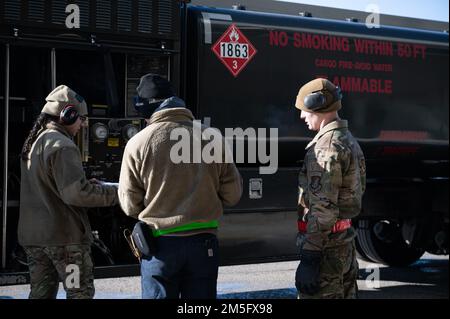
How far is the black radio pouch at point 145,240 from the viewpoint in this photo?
381cm

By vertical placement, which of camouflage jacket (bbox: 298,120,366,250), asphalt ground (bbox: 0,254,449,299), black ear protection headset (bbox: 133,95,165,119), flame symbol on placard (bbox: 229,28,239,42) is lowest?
asphalt ground (bbox: 0,254,449,299)

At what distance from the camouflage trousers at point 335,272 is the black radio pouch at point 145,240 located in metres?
0.92

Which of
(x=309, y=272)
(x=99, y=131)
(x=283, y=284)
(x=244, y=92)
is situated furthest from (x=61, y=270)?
(x=283, y=284)

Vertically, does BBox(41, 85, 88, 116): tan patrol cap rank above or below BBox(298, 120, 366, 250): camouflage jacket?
above

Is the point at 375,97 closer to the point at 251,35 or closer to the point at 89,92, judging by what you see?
the point at 251,35

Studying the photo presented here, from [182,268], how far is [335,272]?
0.90 m

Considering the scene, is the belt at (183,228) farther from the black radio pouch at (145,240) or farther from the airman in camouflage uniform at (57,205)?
the airman in camouflage uniform at (57,205)

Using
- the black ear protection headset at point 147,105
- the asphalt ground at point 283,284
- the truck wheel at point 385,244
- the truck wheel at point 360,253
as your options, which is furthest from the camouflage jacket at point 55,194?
the truck wheel at point 360,253

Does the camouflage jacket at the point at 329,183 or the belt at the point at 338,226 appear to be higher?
the camouflage jacket at the point at 329,183

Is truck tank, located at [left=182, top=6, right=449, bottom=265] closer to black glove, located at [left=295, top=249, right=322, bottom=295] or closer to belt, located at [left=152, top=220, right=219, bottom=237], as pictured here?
black glove, located at [left=295, top=249, right=322, bottom=295]

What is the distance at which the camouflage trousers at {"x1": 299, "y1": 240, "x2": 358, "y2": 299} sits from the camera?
412 centimetres

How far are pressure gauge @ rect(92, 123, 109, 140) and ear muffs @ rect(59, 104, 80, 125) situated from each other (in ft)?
3.90

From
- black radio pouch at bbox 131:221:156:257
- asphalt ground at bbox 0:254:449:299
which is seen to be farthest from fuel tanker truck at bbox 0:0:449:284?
black radio pouch at bbox 131:221:156:257
